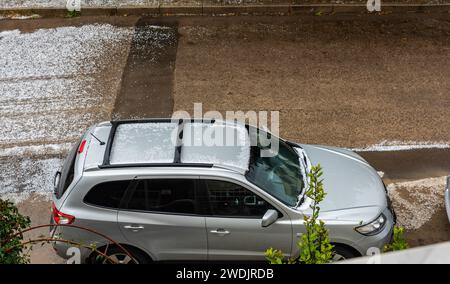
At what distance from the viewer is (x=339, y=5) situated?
12812mm

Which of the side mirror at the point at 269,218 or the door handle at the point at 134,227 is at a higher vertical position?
the side mirror at the point at 269,218

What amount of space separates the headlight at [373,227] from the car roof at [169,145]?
1501mm

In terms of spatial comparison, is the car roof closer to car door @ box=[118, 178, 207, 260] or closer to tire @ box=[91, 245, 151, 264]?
car door @ box=[118, 178, 207, 260]

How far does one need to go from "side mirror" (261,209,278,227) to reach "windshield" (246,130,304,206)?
0.22 m

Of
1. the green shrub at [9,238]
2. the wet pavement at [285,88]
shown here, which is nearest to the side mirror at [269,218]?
the wet pavement at [285,88]

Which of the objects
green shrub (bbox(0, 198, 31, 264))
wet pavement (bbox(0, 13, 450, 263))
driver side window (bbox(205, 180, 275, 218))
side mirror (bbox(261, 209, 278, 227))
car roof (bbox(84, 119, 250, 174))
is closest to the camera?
green shrub (bbox(0, 198, 31, 264))

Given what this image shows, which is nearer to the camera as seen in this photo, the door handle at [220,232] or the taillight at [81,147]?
the door handle at [220,232]

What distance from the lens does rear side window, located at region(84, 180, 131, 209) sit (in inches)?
242

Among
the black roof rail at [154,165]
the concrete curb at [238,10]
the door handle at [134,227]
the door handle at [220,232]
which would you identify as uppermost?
the concrete curb at [238,10]

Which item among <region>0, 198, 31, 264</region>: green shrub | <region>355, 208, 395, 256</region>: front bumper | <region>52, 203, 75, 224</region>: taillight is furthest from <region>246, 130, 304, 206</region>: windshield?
<region>0, 198, 31, 264</region>: green shrub

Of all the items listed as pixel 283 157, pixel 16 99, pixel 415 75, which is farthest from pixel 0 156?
pixel 415 75

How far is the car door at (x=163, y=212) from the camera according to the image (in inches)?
242

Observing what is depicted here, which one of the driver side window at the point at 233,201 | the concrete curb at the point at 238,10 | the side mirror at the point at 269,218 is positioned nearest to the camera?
the side mirror at the point at 269,218

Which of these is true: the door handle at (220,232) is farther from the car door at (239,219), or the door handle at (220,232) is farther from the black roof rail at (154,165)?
the black roof rail at (154,165)
